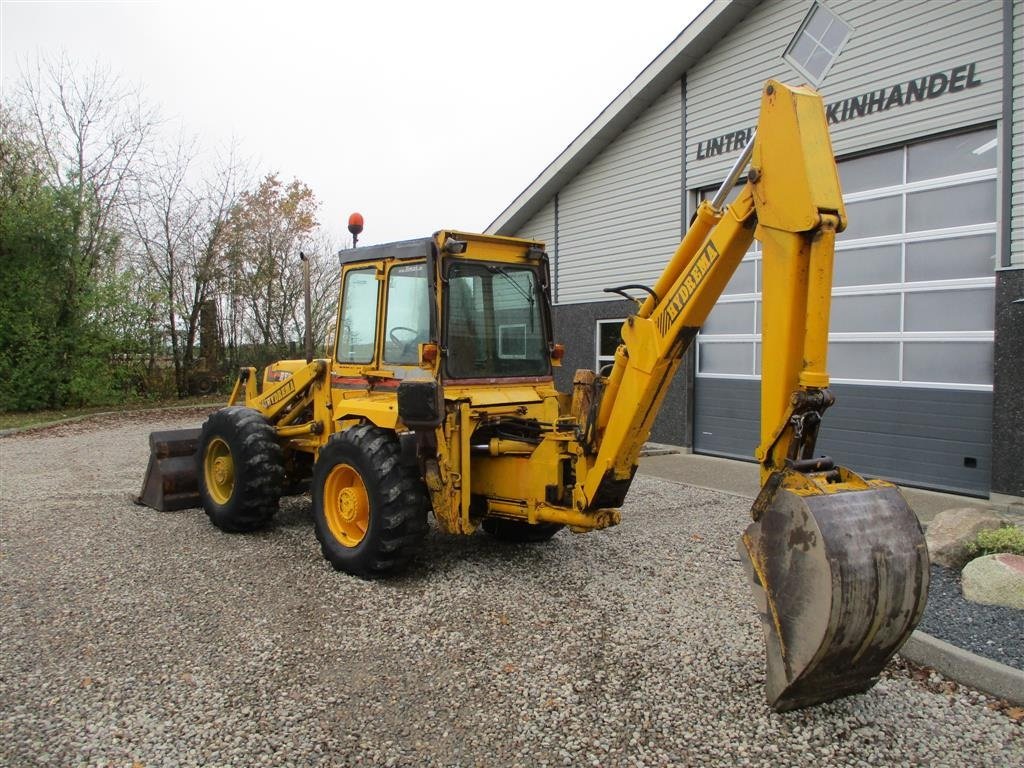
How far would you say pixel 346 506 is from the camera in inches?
228

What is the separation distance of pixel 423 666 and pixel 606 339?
902cm

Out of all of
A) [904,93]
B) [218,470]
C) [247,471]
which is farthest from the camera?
[904,93]

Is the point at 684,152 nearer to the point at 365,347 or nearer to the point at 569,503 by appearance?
the point at 365,347

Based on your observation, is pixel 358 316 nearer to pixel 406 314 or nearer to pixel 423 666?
pixel 406 314

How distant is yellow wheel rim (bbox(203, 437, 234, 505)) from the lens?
712 centimetres

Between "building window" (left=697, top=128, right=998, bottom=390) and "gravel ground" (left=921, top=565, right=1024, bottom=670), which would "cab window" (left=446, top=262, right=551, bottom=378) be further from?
"building window" (left=697, top=128, right=998, bottom=390)

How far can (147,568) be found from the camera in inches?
227

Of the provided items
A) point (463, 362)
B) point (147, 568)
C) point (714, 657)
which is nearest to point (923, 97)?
point (463, 362)

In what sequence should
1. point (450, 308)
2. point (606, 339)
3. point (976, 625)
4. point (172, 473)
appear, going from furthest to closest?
point (606, 339) < point (172, 473) < point (450, 308) < point (976, 625)

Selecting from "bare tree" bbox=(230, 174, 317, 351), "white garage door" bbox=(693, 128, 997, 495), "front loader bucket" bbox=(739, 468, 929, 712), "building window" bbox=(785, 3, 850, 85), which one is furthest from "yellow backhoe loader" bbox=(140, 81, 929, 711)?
"bare tree" bbox=(230, 174, 317, 351)

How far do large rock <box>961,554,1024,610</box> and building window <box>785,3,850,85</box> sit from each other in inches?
257

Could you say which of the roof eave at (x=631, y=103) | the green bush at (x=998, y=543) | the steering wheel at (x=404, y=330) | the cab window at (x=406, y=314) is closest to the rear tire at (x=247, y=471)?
the cab window at (x=406, y=314)

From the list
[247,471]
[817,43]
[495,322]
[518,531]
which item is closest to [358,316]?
[495,322]

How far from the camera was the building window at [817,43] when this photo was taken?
9039mm
